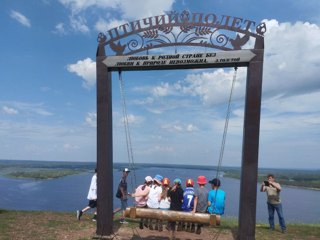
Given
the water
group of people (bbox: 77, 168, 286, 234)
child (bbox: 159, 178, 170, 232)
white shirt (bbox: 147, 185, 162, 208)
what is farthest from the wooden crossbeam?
the water

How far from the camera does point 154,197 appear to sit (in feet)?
27.1

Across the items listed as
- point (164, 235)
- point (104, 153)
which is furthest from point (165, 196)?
point (104, 153)

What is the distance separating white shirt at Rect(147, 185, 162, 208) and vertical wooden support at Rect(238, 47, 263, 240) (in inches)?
85.5

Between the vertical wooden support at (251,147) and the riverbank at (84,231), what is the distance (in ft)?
3.84

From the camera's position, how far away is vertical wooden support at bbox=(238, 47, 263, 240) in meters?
7.04

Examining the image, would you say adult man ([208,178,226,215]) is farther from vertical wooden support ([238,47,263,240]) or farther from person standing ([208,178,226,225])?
vertical wooden support ([238,47,263,240])

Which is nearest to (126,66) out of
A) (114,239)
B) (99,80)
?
(99,80)

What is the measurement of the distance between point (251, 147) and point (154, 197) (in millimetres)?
2838

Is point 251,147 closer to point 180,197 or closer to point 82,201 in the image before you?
point 180,197

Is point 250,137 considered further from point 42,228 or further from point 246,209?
point 42,228

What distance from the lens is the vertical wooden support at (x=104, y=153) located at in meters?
7.73

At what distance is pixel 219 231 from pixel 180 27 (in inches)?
215

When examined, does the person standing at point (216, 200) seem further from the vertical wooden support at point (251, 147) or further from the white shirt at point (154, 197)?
the white shirt at point (154, 197)

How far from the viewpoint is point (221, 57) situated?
23.7ft
